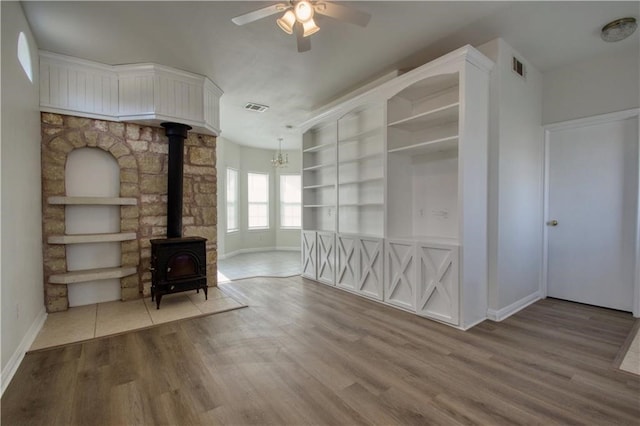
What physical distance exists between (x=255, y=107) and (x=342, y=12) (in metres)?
3.11

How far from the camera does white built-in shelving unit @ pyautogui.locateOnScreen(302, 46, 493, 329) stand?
2.88 m

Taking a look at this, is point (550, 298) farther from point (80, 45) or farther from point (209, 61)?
point (80, 45)

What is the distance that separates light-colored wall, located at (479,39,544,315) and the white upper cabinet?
354 centimetres

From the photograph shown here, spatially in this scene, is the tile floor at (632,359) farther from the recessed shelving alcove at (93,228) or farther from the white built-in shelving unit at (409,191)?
the recessed shelving alcove at (93,228)

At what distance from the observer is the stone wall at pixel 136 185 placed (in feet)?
11.0

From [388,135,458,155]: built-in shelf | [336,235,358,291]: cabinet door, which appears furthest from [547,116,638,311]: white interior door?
[336,235,358,291]: cabinet door

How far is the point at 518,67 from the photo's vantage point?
10.8 feet

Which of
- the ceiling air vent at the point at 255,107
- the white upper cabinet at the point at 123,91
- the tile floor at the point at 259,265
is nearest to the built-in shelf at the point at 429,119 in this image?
the ceiling air vent at the point at 255,107

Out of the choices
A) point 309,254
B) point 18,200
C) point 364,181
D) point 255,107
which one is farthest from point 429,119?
point 18,200

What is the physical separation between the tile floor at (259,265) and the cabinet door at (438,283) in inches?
103

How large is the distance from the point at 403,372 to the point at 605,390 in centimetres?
126

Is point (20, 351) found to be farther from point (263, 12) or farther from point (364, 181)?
point (364, 181)

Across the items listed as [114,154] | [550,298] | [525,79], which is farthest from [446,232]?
[114,154]

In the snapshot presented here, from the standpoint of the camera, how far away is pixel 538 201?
373cm
